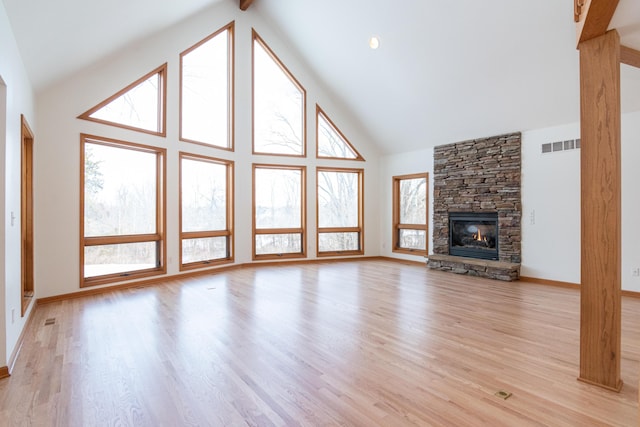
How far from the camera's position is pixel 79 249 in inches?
183

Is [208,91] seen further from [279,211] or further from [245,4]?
[279,211]

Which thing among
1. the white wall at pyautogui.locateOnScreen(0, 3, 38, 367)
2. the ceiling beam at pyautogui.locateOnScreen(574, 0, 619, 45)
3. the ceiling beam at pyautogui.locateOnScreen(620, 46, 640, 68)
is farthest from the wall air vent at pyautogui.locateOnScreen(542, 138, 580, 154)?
the white wall at pyautogui.locateOnScreen(0, 3, 38, 367)

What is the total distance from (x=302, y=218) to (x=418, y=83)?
3.65 metres

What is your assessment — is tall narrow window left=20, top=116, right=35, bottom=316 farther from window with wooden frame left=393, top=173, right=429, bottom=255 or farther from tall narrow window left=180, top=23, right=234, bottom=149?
window with wooden frame left=393, top=173, right=429, bottom=255

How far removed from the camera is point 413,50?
17.7 feet

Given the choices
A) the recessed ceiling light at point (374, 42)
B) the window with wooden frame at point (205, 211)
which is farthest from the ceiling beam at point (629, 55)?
the window with wooden frame at point (205, 211)

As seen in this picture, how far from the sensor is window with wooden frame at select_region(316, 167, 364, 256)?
7828 millimetres

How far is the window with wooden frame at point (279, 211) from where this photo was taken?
7180 millimetres

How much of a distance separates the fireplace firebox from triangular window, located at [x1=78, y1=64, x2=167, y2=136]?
583 centimetres

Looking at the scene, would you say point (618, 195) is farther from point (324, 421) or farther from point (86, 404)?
point (86, 404)


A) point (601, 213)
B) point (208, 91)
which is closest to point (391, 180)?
point (208, 91)

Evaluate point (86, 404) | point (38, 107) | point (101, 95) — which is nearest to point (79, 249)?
point (38, 107)

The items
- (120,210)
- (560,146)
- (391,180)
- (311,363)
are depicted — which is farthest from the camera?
(391,180)

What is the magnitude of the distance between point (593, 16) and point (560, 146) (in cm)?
388
